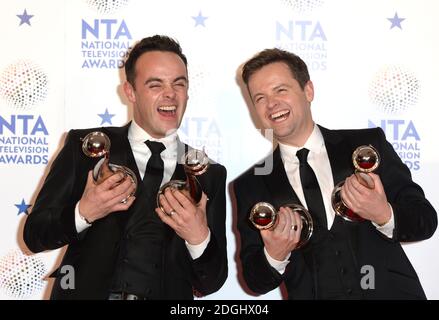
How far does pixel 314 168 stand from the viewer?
2.52 meters

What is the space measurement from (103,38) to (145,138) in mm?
814

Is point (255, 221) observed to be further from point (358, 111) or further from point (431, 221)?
point (358, 111)

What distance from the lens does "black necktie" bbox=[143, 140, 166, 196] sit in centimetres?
245

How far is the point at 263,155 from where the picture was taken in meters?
3.17

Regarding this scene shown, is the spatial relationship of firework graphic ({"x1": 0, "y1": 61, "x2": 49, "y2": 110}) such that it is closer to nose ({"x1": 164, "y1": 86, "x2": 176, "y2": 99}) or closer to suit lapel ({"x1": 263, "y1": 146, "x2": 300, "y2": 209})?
nose ({"x1": 164, "y1": 86, "x2": 176, "y2": 99})

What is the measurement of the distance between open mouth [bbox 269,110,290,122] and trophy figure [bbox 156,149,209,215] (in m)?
0.45

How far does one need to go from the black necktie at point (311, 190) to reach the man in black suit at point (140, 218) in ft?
1.15

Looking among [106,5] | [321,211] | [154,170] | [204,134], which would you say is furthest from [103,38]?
[321,211]

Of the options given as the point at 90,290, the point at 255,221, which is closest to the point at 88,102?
the point at 90,290

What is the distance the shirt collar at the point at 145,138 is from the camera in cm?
258

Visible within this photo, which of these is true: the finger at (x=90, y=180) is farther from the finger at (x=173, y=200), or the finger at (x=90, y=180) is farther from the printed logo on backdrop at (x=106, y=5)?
the printed logo on backdrop at (x=106, y=5)

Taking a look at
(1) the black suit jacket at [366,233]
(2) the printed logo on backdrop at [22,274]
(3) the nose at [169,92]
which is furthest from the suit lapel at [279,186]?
(2) the printed logo on backdrop at [22,274]

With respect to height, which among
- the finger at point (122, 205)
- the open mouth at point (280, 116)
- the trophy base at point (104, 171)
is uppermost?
the open mouth at point (280, 116)

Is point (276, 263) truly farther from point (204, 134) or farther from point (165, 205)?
point (204, 134)
